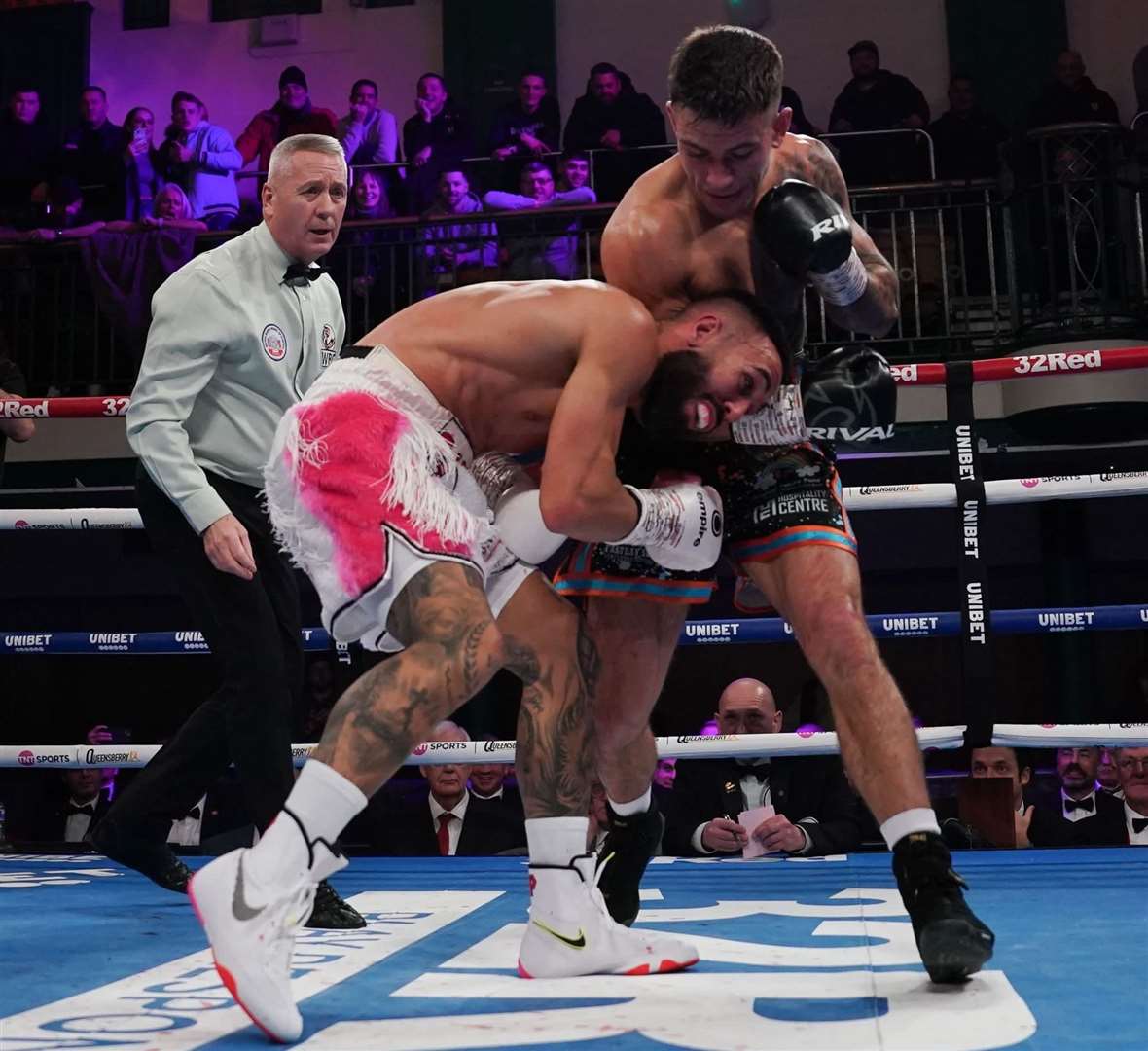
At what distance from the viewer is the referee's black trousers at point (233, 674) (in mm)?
2240

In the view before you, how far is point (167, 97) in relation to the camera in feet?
29.1

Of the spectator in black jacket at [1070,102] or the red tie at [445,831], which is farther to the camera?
the spectator in black jacket at [1070,102]

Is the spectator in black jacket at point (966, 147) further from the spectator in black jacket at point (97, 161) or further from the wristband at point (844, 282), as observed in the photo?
the wristband at point (844, 282)

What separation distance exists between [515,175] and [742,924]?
5.44 meters

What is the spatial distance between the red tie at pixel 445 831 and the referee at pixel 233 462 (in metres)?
1.33

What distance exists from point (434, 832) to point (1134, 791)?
6.06ft

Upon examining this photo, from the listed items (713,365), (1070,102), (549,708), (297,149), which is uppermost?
(1070,102)

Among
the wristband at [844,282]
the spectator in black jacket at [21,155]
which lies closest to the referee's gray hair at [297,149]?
the wristband at [844,282]

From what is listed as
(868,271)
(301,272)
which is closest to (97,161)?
(301,272)

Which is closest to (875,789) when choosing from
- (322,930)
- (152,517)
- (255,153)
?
(322,930)

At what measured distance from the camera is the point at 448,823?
12.6 feet

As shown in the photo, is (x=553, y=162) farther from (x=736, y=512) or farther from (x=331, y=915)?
→ (x=331, y=915)

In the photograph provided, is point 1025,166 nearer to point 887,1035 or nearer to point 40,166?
point 40,166

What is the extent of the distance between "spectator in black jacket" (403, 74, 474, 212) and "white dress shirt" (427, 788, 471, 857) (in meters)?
3.71
